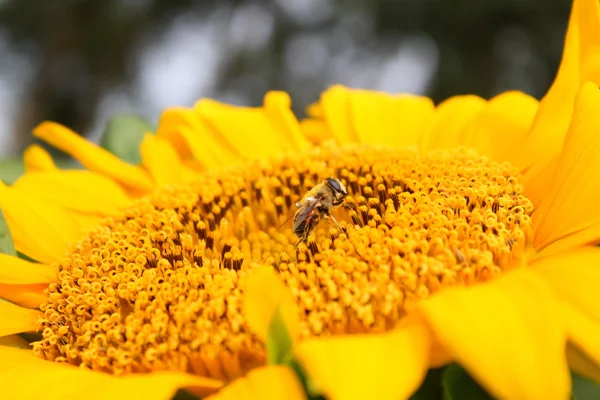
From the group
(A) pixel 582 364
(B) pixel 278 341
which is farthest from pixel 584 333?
(B) pixel 278 341

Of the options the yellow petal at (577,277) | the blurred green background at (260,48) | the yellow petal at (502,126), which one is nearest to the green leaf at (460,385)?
the yellow petal at (577,277)

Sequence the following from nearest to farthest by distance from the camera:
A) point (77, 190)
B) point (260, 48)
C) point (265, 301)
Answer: point (265, 301)
point (77, 190)
point (260, 48)

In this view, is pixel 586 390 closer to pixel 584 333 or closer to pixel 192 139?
pixel 584 333

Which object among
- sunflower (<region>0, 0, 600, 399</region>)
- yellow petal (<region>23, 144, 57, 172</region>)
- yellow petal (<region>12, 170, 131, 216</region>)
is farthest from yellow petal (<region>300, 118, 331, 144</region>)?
yellow petal (<region>23, 144, 57, 172</region>)

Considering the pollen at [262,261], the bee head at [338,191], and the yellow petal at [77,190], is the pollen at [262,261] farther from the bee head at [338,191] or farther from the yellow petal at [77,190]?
the yellow petal at [77,190]

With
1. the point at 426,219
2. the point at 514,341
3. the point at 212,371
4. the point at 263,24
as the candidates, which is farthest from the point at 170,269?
the point at 263,24
